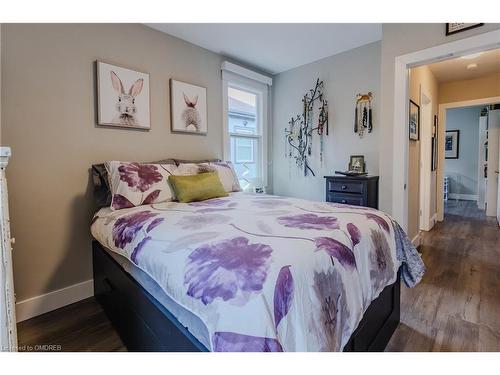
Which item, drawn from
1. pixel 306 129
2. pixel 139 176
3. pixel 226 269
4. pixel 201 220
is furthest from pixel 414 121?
pixel 226 269

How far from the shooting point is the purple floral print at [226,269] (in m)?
0.79

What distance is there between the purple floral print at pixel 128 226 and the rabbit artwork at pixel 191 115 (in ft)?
4.76

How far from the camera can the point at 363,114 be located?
3051mm

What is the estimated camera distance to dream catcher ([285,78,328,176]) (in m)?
3.42

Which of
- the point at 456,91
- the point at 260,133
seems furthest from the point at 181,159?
the point at 456,91

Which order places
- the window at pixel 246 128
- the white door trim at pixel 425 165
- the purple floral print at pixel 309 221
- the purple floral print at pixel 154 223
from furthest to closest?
1. the white door trim at pixel 425 165
2. the window at pixel 246 128
3. the purple floral print at pixel 154 223
4. the purple floral print at pixel 309 221

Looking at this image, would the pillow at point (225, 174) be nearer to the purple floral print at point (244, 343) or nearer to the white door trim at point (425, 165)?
the purple floral print at point (244, 343)

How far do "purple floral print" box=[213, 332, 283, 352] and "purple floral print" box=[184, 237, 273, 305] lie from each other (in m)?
0.10

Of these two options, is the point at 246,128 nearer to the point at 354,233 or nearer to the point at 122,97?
the point at 122,97

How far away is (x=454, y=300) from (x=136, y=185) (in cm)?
259

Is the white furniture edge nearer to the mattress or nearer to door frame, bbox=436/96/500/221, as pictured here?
the mattress

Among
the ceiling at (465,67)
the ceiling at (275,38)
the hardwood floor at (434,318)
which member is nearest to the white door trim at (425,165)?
the ceiling at (465,67)

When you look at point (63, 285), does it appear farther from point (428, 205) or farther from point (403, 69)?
point (428, 205)

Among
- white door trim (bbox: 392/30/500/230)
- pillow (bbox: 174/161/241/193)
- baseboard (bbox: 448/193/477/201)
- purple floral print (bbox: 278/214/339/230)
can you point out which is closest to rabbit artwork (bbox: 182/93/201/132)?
pillow (bbox: 174/161/241/193)
